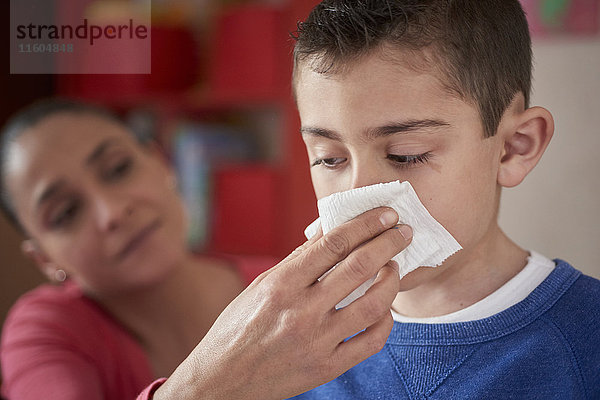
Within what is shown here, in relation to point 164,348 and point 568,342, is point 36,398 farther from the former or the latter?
point 568,342

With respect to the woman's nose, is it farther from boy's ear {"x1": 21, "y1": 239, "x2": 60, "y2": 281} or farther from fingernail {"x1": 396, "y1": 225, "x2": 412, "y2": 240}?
fingernail {"x1": 396, "y1": 225, "x2": 412, "y2": 240}

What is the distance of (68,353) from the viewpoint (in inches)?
50.1

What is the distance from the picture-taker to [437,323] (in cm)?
86

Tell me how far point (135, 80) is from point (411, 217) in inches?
94.2

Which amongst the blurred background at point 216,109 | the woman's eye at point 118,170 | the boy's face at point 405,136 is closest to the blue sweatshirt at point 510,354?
the boy's face at point 405,136

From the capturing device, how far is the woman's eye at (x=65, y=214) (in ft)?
4.44

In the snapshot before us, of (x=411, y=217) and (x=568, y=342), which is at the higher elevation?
(x=411, y=217)

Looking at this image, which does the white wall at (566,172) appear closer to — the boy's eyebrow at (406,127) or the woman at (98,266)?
the boy's eyebrow at (406,127)

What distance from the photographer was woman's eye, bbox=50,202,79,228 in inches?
53.2

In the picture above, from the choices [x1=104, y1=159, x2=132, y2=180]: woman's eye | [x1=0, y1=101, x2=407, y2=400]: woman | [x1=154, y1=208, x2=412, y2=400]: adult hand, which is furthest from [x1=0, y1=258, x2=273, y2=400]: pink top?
[x1=154, y1=208, x2=412, y2=400]: adult hand

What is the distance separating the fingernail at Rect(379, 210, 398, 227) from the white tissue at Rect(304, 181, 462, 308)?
0.04 ft

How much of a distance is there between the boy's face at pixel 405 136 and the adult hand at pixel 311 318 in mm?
64

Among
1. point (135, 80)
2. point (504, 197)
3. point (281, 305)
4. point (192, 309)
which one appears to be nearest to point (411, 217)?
point (281, 305)

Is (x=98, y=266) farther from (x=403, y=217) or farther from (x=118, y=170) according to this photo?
(x=403, y=217)
